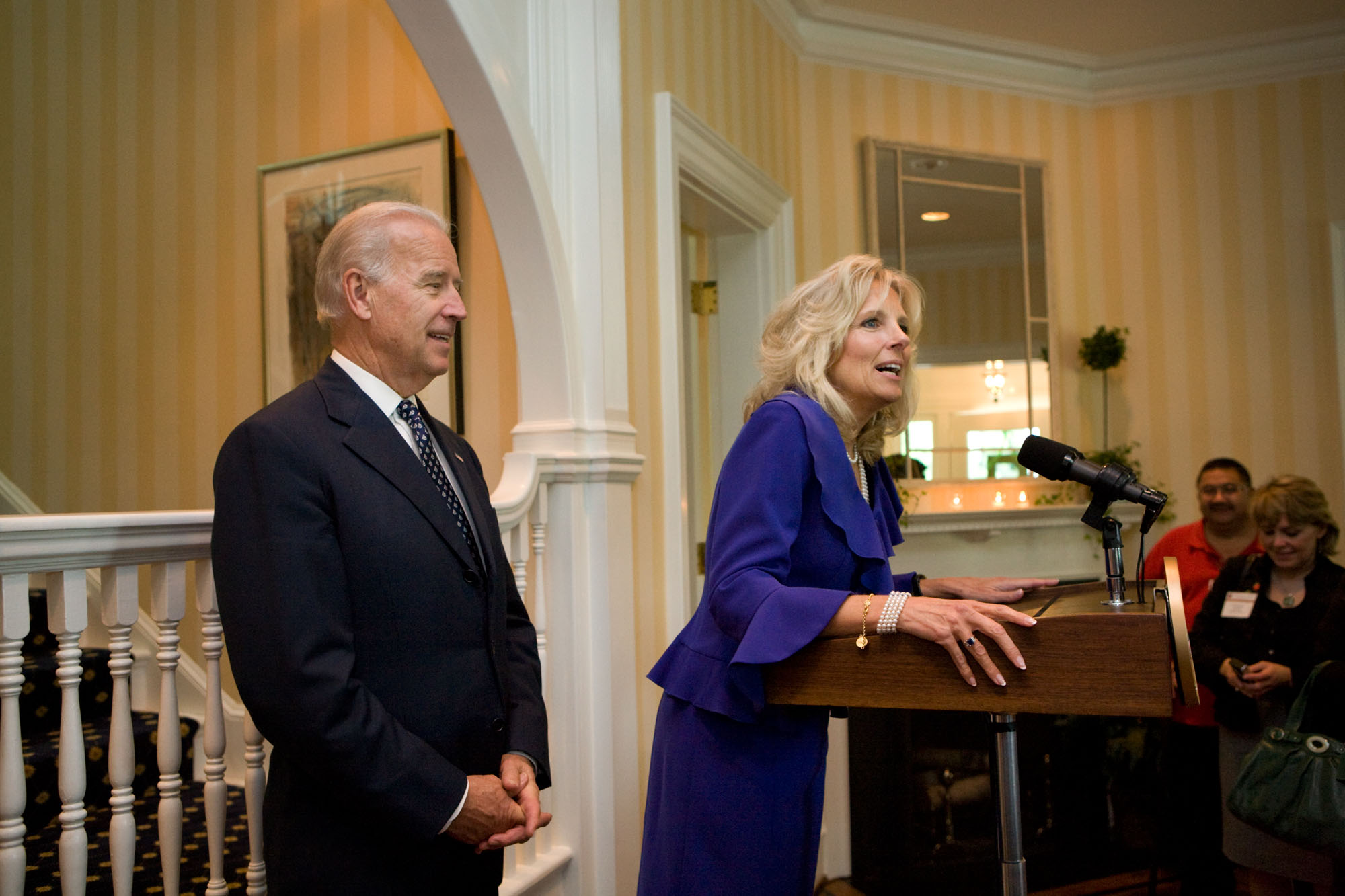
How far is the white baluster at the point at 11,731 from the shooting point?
1314mm

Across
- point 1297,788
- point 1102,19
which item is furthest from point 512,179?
point 1102,19

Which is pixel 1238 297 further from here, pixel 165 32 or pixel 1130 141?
pixel 165 32

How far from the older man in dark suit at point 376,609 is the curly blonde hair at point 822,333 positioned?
534mm

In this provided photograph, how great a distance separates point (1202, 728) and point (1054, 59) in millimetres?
3082

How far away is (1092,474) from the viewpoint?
142cm

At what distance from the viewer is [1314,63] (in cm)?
475

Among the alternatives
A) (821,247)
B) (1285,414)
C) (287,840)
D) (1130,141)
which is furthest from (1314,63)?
(287,840)

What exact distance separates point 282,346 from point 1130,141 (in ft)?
13.4

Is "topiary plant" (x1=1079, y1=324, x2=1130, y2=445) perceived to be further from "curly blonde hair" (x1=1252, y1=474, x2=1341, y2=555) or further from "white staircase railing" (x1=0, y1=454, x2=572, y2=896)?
"white staircase railing" (x1=0, y1=454, x2=572, y2=896)

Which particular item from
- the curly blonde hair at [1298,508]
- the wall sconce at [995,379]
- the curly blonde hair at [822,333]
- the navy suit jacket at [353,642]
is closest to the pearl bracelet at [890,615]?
the curly blonde hair at [822,333]

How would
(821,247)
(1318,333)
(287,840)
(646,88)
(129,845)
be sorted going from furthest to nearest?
1. (1318,333)
2. (821,247)
3. (646,88)
4. (129,845)
5. (287,840)

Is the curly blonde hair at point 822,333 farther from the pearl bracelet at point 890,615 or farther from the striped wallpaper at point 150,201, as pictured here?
the striped wallpaper at point 150,201

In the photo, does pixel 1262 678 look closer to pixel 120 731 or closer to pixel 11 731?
pixel 120 731

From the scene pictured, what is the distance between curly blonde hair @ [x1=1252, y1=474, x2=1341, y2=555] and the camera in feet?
9.27
